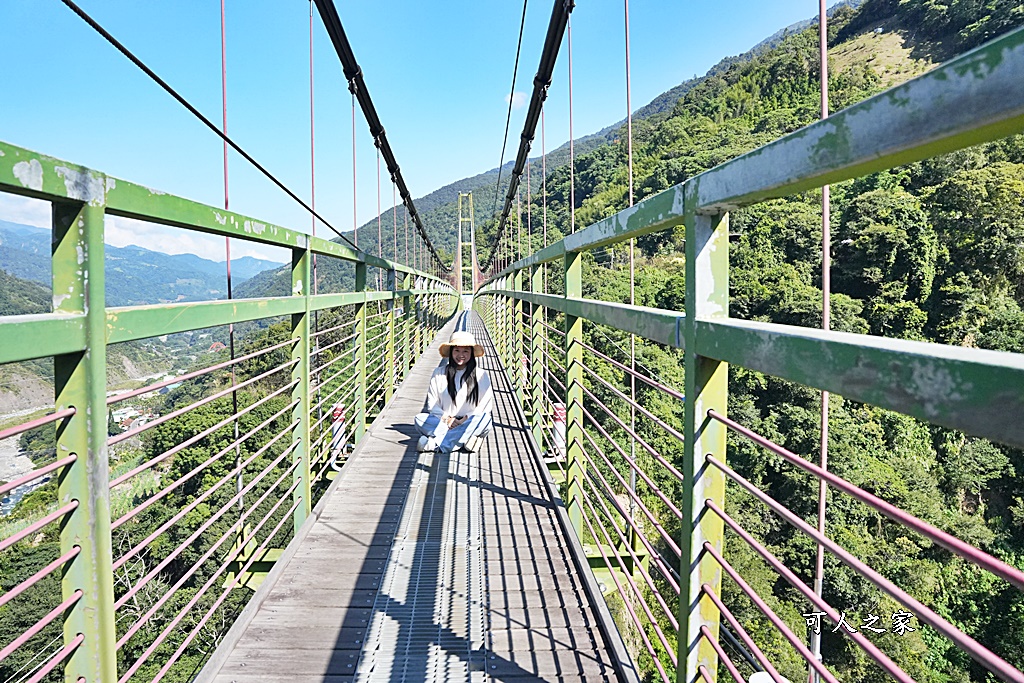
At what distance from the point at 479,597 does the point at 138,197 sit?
61.0 inches

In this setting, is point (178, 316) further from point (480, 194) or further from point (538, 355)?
point (480, 194)

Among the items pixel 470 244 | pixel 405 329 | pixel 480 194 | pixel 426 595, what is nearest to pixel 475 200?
pixel 480 194

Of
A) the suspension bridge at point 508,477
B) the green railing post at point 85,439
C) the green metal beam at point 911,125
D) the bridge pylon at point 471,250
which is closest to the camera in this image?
the green metal beam at point 911,125

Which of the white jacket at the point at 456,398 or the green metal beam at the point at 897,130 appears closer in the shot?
the green metal beam at the point at 897,130

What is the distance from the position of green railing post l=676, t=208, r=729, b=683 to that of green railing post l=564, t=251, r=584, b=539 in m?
1.32

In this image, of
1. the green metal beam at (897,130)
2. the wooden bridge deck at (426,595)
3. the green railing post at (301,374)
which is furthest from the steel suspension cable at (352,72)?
the green metal beam at (897,130)

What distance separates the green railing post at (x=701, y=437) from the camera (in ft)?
3.66

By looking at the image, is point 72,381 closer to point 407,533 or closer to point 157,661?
point 407,533

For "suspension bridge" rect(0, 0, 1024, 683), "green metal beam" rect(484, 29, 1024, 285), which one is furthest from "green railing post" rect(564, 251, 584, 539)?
"green metal beam" rect(484, 29, 1024, 285)

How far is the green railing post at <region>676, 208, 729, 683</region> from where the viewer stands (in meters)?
1.12

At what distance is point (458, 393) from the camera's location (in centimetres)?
408

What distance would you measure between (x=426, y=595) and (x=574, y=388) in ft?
3.01

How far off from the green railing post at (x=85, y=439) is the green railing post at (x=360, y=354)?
9.48 feet

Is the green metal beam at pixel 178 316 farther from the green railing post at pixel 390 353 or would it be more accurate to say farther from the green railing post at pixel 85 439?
the green railing post at pixel 390 353
